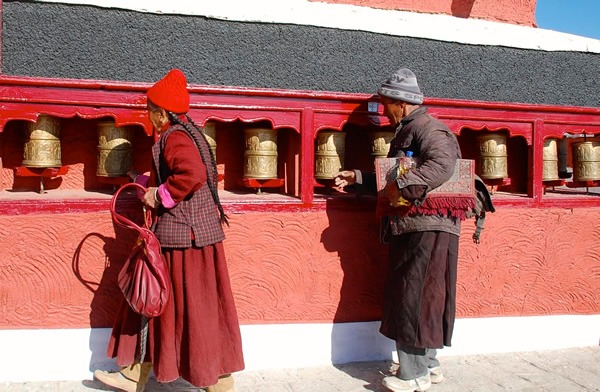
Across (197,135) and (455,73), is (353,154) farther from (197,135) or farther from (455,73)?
(197,135)

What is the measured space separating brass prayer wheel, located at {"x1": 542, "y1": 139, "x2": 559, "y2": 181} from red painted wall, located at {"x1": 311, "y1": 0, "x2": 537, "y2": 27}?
4.62ft

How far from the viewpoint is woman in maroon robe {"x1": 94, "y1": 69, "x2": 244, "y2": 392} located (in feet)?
9.34

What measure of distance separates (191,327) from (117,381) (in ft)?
1.89

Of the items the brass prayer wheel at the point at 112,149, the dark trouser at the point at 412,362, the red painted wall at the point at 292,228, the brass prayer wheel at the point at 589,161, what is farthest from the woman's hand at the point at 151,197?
the brass prayer wheel at the point at 589,161

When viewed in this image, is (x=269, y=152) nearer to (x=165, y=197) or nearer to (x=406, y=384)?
(x=165, y=197)

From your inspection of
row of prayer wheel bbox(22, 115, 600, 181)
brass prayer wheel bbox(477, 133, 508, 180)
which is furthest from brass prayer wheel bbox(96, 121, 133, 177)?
brass prayer wheel bbox(477, 133, 508, 180)

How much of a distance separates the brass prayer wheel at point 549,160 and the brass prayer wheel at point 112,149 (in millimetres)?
2841

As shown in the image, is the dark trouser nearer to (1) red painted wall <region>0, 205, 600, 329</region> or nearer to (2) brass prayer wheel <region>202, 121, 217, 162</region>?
(1) red painted wall <region>0, 205, 600, 329</region>

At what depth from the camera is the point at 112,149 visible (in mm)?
3412

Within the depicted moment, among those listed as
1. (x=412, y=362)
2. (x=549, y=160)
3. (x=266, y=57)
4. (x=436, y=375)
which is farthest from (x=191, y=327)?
(x=549, y=160)

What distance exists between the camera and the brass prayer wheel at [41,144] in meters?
3.29

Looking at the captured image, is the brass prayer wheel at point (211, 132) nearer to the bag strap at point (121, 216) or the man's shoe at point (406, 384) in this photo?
the bag strap at point (121, 216)

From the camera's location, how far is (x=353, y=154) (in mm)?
4148

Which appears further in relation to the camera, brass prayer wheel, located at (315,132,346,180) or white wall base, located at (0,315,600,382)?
brass prayer wheel, located at (315,132,346,180)
